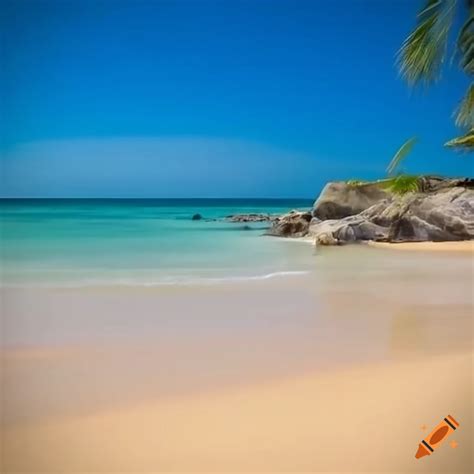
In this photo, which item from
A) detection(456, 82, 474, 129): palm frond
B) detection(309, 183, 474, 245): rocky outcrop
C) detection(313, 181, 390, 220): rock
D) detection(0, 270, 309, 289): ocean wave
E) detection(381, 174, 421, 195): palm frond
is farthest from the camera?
detection(309, 183, 474, 245): rocky outcrop

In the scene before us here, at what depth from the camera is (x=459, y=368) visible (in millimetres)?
1255

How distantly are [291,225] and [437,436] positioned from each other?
7.76ft

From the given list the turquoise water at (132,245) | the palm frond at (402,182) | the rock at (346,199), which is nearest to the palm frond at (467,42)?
the palm frond at (402,182)

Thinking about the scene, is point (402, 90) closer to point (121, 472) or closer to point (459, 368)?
point (459, 368)

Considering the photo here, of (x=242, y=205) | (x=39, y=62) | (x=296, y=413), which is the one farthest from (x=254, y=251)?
(x=296, y=413)

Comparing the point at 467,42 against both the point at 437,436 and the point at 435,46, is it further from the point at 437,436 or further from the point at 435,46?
the point at 437,436

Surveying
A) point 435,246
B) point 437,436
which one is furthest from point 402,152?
point 437,436

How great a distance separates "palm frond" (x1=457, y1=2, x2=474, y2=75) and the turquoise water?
40.1 inches

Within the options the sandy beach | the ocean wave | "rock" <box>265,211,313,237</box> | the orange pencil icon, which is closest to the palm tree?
the ocean wave

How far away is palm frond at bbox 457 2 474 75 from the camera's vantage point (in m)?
1.69

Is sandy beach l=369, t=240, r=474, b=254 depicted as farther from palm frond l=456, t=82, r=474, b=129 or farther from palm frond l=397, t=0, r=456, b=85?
palm frond l=397, t=0, r=456, b=85

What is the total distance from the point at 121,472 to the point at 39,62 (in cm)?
127

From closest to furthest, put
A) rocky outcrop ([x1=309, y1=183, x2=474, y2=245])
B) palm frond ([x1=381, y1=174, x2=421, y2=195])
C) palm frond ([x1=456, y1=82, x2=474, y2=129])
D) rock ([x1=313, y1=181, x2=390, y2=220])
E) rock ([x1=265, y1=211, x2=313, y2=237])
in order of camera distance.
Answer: palm frond ([x1=456, y1=82, x2=474, y2=129]) < palm frond ([x1=381, y1=174, x2=421, y2=195]) < rock ([x1=313, y1=181, x2=390, y2=220]) < rocky outcrop ([x1=309, y1=183, x2=474, y2=245]) < rock ([x1=265, y1=211, x2=313, y2=237])

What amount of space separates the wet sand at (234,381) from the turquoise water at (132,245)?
31 cm
